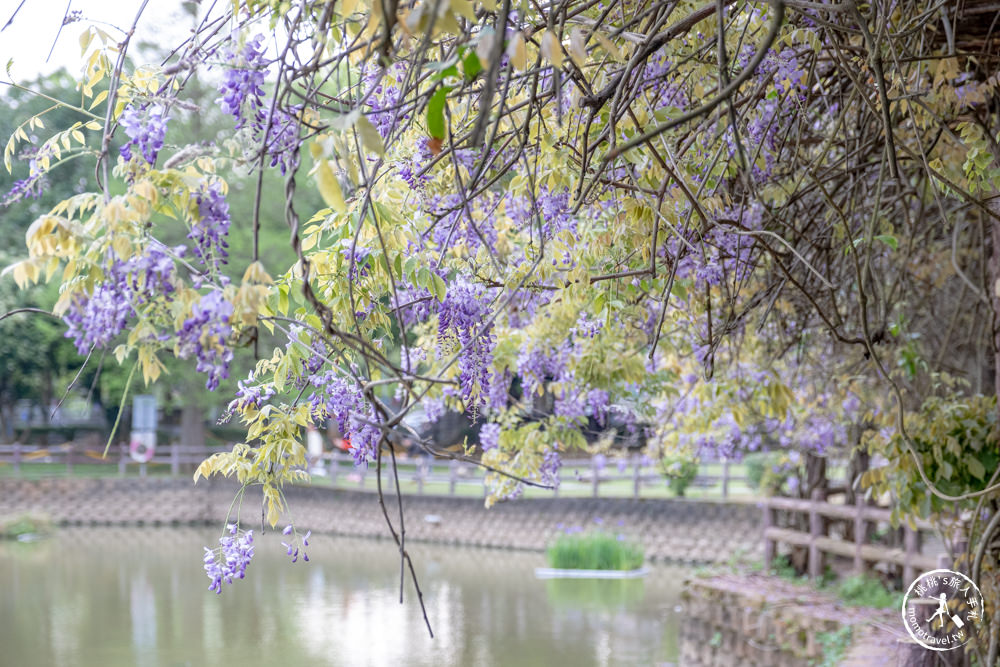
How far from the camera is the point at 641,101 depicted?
240 cm

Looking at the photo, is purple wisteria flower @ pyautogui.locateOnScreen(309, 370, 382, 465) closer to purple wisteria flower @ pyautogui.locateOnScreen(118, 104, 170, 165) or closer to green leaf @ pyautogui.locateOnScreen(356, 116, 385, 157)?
purple wisteria flower @ pyautogui.locateOnScreen(118, 104, 170, 165)

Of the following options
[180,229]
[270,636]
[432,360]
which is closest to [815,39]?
[432,360]

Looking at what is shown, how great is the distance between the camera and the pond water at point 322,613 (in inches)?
297

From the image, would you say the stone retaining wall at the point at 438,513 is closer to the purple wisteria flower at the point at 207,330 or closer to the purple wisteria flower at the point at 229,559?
the purple wisteria flower at the point at 229,559

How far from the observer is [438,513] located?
14086 millimetres

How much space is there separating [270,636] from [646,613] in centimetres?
334

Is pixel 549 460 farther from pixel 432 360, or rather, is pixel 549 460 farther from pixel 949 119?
pixel 949 119

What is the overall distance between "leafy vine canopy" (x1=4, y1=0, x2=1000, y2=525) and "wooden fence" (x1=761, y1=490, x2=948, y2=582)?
2.12 m

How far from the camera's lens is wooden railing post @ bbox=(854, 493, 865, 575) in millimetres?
6941

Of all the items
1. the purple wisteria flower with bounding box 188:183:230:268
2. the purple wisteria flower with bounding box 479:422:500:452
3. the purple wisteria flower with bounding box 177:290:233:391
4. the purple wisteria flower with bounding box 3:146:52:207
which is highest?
the purple wisteria flower with bounding box 3:146:52:207

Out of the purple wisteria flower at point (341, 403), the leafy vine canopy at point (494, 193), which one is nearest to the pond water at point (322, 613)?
the leafy vine canopy at point (494, 193)

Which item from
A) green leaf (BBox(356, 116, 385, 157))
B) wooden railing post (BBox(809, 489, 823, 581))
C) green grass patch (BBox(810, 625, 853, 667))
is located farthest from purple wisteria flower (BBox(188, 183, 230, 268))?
wooden railing post (BBox(809, 489, 823, 581))

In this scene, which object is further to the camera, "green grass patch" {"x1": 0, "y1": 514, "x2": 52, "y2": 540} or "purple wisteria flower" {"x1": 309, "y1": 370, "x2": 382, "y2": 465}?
"green grass patch" {"x1": 0, "y1": 514, "x2": 52, "y2": 540}

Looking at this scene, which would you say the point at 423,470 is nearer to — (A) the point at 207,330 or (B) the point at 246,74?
(B) the point at 246,74
